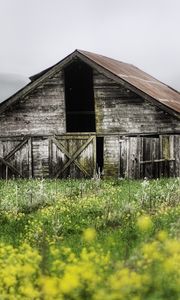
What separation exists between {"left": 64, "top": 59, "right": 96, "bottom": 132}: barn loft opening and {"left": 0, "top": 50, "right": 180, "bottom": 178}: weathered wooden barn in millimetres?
182

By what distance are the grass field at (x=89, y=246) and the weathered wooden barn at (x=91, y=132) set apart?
7.38 meters

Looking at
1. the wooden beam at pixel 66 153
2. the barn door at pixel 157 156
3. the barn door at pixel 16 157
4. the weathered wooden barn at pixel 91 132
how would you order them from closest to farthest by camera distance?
the barn door at pixel 157 156, the weathered wooden barn at pixel 91 132, the wooden beam at pixel 66 153, the barn door at pixel 16 157

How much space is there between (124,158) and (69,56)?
4.97 m

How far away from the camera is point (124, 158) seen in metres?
25.8

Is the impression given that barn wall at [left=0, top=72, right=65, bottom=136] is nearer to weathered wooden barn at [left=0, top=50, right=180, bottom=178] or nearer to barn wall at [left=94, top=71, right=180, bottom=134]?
weathered wooden barn at [left=0, top=50, right=180, bottom=178]

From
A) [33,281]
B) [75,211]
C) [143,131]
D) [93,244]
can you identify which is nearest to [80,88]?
[143,131]

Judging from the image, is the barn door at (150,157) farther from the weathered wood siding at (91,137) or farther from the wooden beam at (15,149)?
the wooden beam at (15,149)

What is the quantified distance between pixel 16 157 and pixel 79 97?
16.9 feet

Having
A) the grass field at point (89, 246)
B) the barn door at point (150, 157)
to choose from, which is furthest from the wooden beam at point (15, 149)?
the grass field at point (89, 246)

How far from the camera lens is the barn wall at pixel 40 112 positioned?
1068 inches

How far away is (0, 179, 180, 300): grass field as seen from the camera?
4949 mm

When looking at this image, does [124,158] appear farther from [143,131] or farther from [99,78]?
[99,78]

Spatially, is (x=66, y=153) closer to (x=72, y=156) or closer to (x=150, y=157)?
(x=72, y=156)

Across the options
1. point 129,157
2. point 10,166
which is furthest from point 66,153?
point 129,157
